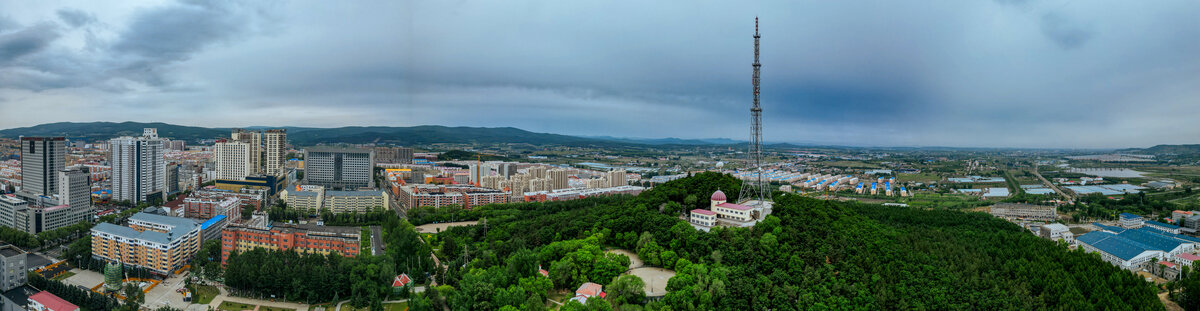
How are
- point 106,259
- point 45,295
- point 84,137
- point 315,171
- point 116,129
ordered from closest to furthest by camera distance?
point 45,295 → point 106,259 → point 315,171 → point 84,137 → point 116,129

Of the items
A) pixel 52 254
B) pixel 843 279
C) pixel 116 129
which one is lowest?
pixel 52 254

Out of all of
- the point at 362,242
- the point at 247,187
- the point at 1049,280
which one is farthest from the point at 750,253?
the point at 247,187

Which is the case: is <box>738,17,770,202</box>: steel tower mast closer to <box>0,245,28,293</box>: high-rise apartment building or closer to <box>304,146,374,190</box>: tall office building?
<box>0,245,28,293</box>: high-rise apartment building

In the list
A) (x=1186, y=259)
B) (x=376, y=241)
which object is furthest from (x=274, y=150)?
(x=1186, y=259)

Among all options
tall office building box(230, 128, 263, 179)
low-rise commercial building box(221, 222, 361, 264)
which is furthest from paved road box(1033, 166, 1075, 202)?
tall office building box(230, 128, 263, 179)

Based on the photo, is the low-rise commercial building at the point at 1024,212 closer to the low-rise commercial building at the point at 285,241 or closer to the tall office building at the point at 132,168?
the low-rise commercial building at the point at 285,241

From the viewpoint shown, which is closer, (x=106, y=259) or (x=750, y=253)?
(x=750, y=253)

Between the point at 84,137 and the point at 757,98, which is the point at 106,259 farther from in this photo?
the point at 84,137
